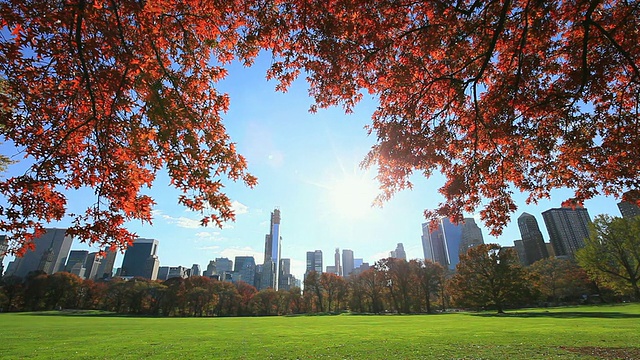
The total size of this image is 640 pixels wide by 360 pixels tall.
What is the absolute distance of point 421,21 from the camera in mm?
6184

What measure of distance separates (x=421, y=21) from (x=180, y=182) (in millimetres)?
6229

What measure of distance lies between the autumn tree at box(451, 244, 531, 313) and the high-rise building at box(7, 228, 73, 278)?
500 ft

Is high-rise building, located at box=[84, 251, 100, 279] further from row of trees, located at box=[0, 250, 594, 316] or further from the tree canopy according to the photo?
the tree canopy

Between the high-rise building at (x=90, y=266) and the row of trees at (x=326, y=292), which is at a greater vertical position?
the high-rise building at (x=90, y=266)

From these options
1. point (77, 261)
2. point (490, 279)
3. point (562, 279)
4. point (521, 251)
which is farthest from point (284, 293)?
point (77, 261)

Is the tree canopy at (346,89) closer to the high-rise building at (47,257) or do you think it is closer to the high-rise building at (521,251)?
the high-rise building at (521,251)

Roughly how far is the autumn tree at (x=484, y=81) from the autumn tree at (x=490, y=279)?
40.8 meters

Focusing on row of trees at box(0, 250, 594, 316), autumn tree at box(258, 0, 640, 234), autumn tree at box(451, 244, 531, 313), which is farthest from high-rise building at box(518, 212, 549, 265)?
autumn tree at box(258, 0, 640, 234)

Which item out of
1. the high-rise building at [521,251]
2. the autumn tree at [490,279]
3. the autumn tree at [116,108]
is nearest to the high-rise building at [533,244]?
the high-rise building at [521,251]

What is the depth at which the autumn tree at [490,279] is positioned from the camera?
40.0 meters

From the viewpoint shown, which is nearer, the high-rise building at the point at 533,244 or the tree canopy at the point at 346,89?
the tree canopy at the point at 346,89

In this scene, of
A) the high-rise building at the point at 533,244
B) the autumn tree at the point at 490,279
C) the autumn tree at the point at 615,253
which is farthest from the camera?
the high-rise building at the point at 533,244

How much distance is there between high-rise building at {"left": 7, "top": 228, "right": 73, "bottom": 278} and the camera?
12501 centimetres

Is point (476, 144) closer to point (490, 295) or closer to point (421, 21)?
point (421, 21)
